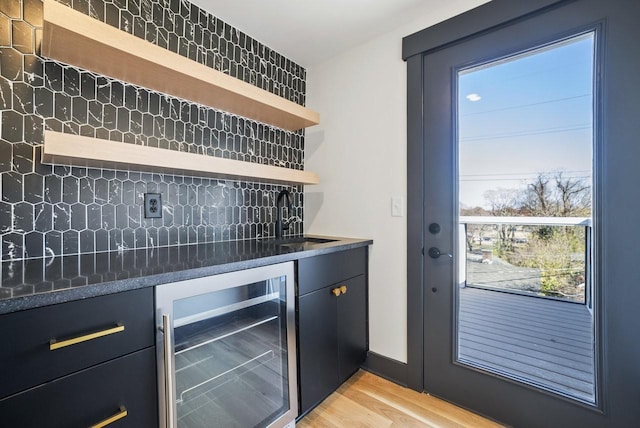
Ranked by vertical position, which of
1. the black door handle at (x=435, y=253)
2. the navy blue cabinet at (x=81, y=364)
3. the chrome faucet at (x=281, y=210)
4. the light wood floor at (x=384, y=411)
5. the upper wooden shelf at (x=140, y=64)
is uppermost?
the upper wooden shelf at (x=140, y=64)

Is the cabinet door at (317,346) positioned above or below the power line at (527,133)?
below

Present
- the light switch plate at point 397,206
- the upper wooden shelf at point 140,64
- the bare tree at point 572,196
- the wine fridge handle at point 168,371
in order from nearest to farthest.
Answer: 1. the wine fridge handle at point 168,371
2. the upper wooden shelf at point 140,64
3. the bare tree at point 572,196
4. the light switch plate at point 397,206

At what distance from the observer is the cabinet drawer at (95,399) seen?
2.33 ft

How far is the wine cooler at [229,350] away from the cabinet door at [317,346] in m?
0.06

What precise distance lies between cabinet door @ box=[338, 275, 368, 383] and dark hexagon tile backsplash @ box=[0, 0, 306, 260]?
76 cm

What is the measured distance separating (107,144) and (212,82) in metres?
0.57

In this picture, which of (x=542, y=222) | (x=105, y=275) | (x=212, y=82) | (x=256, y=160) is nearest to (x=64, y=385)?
(x=105, y=275)

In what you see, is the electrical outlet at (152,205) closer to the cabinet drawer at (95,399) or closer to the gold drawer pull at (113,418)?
the cabinet drawer at (95,399)

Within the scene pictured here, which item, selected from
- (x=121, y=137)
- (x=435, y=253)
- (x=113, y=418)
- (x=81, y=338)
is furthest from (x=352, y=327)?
(x=121, y=137)

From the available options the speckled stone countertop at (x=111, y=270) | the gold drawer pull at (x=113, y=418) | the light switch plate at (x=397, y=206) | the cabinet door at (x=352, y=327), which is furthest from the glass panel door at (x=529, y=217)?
the gold drawer pull at (x=113, y=418)

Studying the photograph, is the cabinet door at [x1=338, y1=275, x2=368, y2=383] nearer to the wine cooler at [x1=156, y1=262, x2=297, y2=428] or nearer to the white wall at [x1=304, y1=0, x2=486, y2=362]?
the white wall at [x1=304, y1=0, x2=486, y2=362]

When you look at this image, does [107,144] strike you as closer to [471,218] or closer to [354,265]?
[354,265]

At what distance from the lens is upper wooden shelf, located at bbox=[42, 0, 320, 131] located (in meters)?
1.04

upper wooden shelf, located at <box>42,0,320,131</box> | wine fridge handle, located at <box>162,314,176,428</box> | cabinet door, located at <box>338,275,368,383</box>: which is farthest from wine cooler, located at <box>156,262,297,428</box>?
upper wooden shelf, located at <box>42,0,320,131</box>
